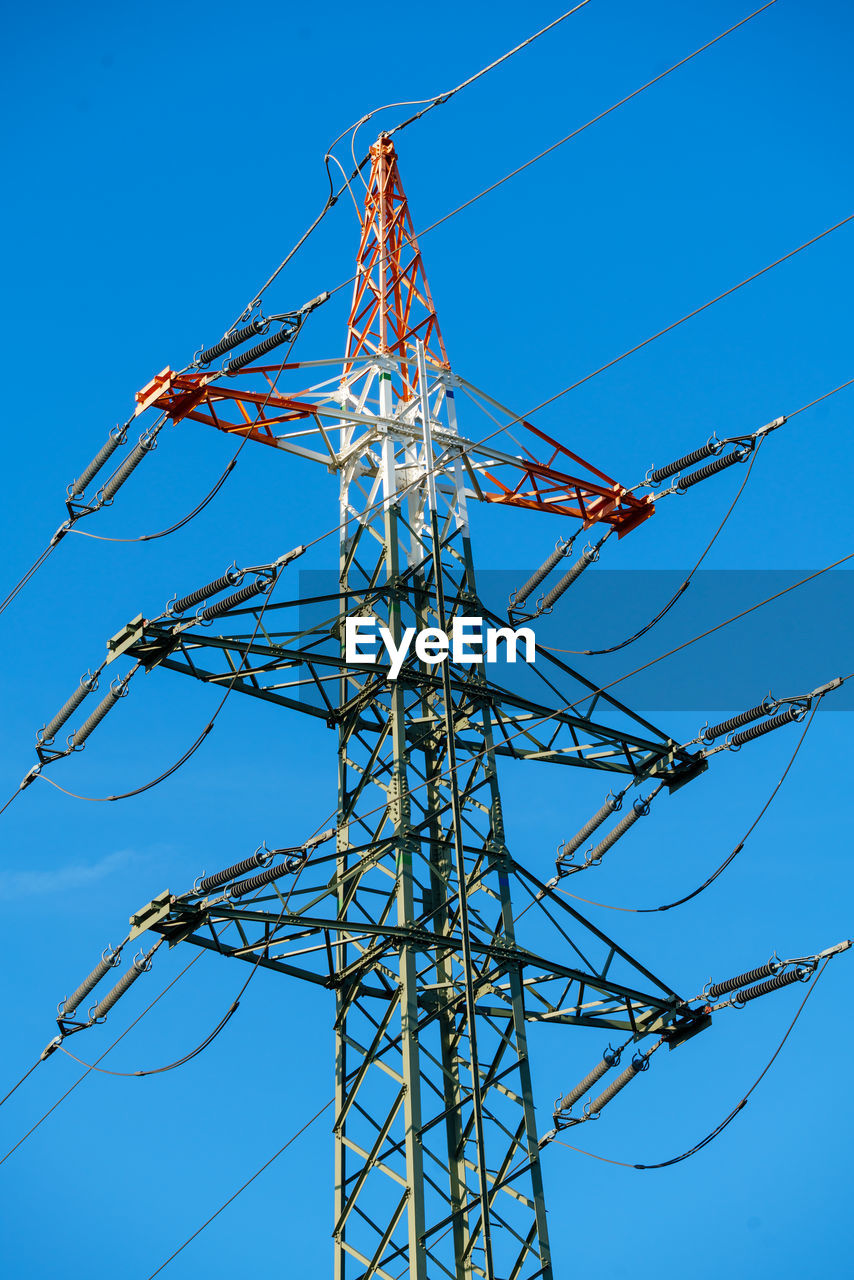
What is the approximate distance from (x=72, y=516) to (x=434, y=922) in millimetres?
8290

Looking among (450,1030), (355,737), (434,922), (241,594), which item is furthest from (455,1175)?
(241,594)

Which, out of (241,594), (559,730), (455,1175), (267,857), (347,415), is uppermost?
(347,415)

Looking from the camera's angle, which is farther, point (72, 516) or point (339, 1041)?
point (72, 516)

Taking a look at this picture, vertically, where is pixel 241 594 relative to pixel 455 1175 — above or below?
above

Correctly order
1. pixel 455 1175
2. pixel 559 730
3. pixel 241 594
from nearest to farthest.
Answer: pixel 455 1175 < pixel 241 594 < pixel 559 730

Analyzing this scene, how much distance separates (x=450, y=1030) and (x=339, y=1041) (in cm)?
154

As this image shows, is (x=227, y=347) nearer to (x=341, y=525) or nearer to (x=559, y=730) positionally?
(x=341, y=525)

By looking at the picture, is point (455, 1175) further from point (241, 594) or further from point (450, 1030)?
point (241, 594)

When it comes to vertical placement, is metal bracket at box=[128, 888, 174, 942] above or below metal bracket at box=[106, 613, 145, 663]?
below

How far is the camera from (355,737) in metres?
23.6

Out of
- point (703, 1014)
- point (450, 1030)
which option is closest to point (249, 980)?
point (450, 1030)

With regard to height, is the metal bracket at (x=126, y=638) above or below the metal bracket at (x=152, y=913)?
above

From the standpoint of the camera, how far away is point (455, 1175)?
67.6 ft

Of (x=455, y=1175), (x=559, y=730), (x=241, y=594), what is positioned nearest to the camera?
(x=455, y=1175)
